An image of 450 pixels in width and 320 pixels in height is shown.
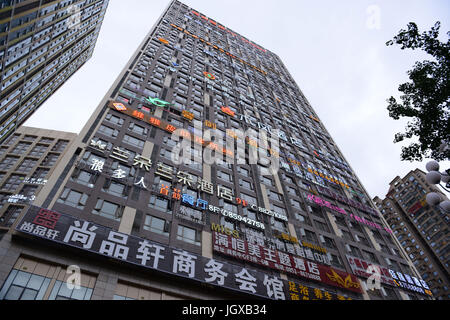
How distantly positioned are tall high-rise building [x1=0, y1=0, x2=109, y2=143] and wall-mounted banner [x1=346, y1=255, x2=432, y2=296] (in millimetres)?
41893

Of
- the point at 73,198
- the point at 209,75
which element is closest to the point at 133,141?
the point at 73,198

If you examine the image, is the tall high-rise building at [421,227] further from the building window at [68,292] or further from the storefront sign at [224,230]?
the building window at [68,292]

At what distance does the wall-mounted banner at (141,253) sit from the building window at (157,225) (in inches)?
103

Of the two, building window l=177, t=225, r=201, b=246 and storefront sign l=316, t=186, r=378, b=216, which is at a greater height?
storefront sign l=316, t=186, r=378, b=216

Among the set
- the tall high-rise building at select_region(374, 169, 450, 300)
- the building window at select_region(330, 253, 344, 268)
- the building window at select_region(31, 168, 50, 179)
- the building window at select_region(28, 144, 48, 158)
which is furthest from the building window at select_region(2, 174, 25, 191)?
the tall high-rise building at select_region(374, 169, 450, 300)

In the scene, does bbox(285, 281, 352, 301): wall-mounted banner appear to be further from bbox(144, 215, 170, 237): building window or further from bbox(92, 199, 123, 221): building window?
bbox(92, 199, 123, 221): building window

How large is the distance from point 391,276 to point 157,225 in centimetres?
2549

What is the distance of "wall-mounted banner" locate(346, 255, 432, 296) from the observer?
94.5ft

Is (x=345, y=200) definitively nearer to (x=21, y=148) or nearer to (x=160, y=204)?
(x=160, y=204)

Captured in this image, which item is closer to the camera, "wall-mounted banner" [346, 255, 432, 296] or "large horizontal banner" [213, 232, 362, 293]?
"large horizontal banner" [213, 232, 362, 293]

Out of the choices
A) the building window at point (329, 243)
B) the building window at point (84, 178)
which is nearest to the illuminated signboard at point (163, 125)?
the building window at point (84, 178)

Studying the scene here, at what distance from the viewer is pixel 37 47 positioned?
4078 centimetres

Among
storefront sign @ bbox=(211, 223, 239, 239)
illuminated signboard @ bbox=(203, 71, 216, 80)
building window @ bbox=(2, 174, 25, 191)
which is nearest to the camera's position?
storefront sign @ bbox=(211, 223, 239, 239)
